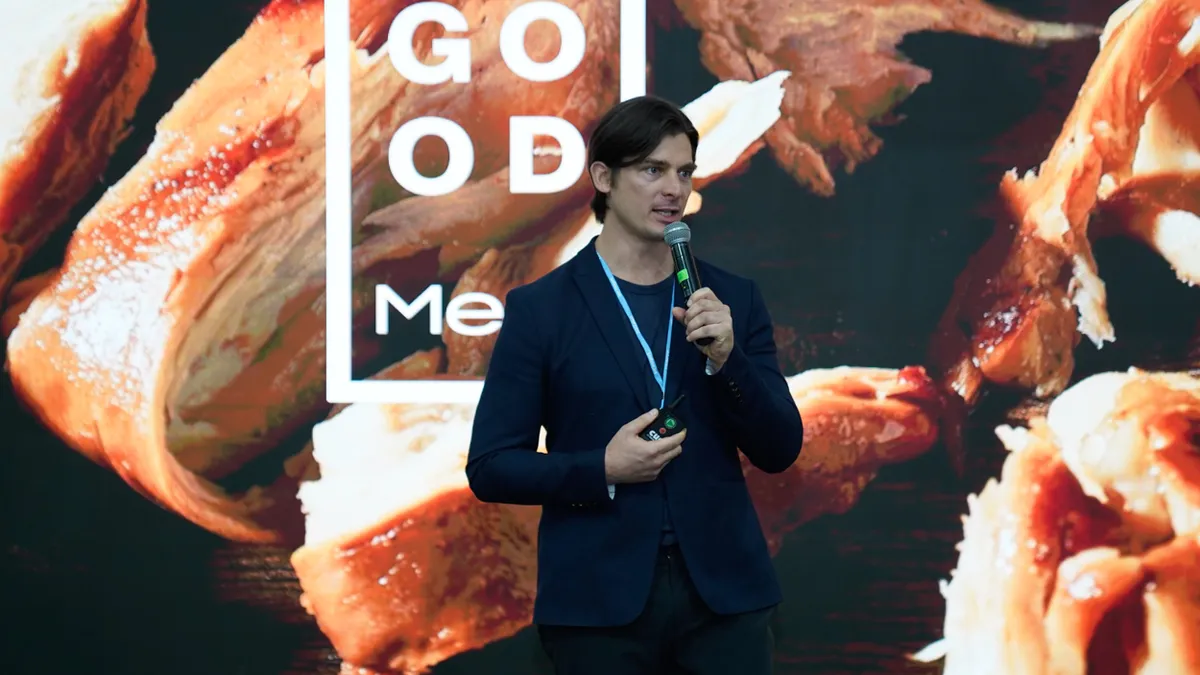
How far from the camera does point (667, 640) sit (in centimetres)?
152

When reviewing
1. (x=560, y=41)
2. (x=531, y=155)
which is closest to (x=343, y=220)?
(x=531, y=155)

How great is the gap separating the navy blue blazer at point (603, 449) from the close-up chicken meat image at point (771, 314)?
108 centimetres

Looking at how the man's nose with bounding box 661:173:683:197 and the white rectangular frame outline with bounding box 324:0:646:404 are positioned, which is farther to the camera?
the white rectangular frame outline with bounding box 324:0:646:404

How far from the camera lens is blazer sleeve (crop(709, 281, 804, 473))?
150 cm

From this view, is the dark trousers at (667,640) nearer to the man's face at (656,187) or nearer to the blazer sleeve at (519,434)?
the blazer sleeve at (519,434)

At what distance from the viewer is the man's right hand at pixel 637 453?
1447mm

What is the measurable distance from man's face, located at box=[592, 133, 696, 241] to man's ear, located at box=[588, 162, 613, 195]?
0.02 m

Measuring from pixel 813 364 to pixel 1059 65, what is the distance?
2.97 ft

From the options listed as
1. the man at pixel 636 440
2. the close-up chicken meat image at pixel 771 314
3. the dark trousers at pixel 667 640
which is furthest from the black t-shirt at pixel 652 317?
the close-up chicken meat image at pixel 771 314

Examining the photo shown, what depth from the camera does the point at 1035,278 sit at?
264 centimetres

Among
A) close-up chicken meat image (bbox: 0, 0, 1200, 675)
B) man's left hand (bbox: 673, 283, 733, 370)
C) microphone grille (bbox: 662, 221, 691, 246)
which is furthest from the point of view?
close-up chicken meat image (bbox: 0, 0, 1200, 675)

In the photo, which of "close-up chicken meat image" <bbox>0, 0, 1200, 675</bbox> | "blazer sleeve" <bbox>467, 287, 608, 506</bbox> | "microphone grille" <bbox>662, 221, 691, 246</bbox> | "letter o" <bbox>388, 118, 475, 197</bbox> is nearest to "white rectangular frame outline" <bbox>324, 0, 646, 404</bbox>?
"close-up chicken meat image" <bbox>0, 0, 1200, 675</bbox>

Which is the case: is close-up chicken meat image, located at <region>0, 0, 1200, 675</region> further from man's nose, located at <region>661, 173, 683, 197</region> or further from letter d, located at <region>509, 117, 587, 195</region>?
man's nose, located at <region>661, 173, 683, 197</region>

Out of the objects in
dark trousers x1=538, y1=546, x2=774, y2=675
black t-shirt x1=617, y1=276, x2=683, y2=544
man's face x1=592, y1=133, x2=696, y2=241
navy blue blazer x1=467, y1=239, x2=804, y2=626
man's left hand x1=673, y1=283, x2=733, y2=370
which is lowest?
dark trousers x1=538, y1=546, x2=774, y2=675
